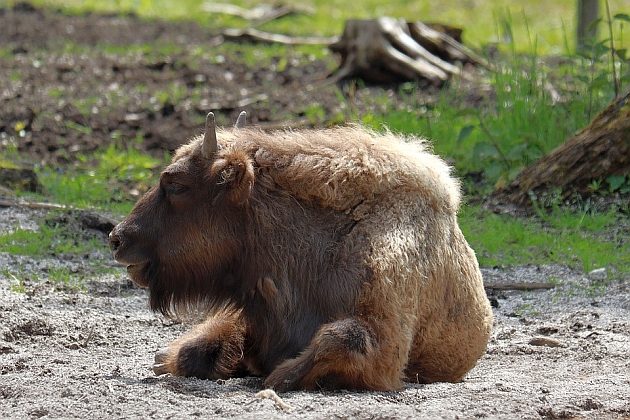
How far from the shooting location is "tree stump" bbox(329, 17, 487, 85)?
1303 cm

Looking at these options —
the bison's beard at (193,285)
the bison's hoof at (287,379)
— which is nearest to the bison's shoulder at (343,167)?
the bison's beard at (193,285)

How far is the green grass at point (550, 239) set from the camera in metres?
8.52

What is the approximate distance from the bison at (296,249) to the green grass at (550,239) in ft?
8.67

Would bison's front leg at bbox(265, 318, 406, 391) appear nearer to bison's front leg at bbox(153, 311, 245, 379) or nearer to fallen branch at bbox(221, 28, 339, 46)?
bison's front leg at bbox(153, 311, 245, 379)

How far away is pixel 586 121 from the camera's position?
10.2 meters

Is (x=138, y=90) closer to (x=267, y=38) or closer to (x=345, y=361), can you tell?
(x=267, y=38)

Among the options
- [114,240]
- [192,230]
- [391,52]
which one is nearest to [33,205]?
[114,240]

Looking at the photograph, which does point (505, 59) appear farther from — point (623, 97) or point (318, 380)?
point (318, 380)

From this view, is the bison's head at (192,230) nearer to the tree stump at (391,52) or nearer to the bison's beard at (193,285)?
the bison's beard at (193,285)

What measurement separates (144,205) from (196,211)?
29 cm

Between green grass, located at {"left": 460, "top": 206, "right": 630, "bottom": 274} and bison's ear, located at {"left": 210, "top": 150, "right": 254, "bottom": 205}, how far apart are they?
3.25 metres

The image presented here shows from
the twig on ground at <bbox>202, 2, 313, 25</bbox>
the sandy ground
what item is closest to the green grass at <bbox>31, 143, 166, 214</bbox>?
the sandy ground

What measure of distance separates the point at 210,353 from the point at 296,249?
72cm

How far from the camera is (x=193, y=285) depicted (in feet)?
19.3
